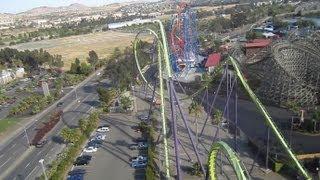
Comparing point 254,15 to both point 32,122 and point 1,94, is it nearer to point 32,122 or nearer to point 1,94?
point 1,94

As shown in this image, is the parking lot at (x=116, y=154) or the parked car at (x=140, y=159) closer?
A: the parking lot at (x=116, y=154)

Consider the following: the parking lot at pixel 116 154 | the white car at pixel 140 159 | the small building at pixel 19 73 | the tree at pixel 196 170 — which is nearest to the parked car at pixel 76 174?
the parking lot at pixel 116 154

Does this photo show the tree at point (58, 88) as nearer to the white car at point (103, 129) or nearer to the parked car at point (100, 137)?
the white car at point (103, 129)

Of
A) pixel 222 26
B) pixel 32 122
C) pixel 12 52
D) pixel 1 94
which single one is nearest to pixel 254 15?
pixel 222 26

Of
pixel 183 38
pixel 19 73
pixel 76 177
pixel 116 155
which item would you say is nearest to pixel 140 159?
pixel 116 155

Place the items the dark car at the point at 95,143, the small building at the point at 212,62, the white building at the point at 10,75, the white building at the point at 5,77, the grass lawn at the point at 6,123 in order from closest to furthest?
the dark car at the point at 95,143 → the grass lawn at the point at 6,123 → the small building at the point at 212,62 → the white building at the point at 5,77 → the white building at the point at 10,75

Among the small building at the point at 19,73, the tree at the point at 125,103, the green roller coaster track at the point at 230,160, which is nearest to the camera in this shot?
the green roller coaster track at the point at 230,160

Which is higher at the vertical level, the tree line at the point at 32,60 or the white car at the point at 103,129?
the tree line at the point at 32,60

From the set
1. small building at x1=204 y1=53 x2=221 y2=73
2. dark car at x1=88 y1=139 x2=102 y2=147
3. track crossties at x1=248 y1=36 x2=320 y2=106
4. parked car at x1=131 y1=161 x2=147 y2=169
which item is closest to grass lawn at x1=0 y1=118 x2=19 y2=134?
dark car at x1=88 y1=139 x2=102 y2=147
